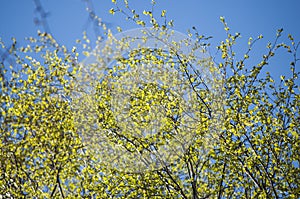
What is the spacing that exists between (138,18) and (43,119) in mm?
3929

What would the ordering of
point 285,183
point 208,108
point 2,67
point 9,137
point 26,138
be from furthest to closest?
point 2,67 < point 9,137 < point 26,138 < point 285,183 < point 208,108

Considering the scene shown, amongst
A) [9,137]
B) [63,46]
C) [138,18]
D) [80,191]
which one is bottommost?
[80,191]

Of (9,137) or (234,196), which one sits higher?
(9,137)

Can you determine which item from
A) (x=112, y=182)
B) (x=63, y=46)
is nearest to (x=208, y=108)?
(x=112, y=182)

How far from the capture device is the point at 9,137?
1186 centimetres

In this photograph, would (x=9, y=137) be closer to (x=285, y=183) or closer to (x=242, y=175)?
(x=242, y=175)

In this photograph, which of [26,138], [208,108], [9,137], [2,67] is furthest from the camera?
[2,67]

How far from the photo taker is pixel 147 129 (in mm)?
7434

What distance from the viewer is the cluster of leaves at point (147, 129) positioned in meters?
7.77

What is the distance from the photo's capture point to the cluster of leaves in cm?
777

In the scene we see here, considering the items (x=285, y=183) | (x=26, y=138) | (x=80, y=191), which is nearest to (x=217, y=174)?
(x=285, y=183)

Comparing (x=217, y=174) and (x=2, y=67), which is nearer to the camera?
(x=217, y=174)

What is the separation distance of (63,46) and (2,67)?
9.19ft

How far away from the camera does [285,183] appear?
9.73 meters
